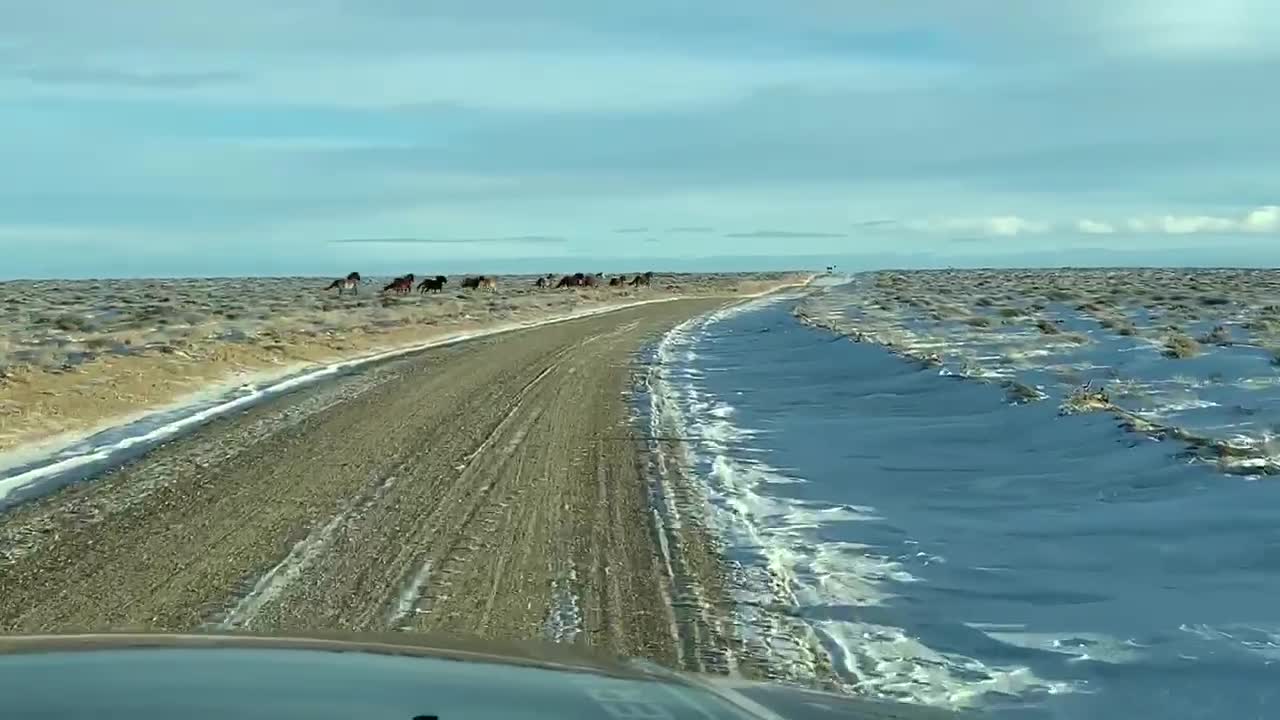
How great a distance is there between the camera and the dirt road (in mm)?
7043

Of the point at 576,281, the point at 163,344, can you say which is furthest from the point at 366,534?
the point at 576,281

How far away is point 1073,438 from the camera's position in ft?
42.1

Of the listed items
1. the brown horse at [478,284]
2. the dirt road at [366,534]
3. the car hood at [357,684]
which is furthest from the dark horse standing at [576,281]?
the car hood at [357,684]

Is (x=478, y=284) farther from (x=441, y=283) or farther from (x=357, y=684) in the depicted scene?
(x=357, y=684)

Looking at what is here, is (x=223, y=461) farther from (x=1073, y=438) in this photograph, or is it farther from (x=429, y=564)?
(x=1073, y=438)

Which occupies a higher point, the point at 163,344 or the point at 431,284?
the point at 431,284

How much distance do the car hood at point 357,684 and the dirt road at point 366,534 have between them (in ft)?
7.38

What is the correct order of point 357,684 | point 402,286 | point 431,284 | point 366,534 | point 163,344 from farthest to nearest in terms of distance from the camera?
point 431,284, point 402,286, point 163,344, point 366,534, point 357,684

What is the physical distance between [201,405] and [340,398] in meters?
1.81

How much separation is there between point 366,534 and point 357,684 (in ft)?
19.7

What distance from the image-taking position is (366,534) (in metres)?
9.12

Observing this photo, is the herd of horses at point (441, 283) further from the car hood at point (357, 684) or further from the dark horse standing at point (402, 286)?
the car hood at point (357, 684)

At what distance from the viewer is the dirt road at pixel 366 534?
7.04 meters

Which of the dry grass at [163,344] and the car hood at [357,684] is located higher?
the car hood at [357,684]
